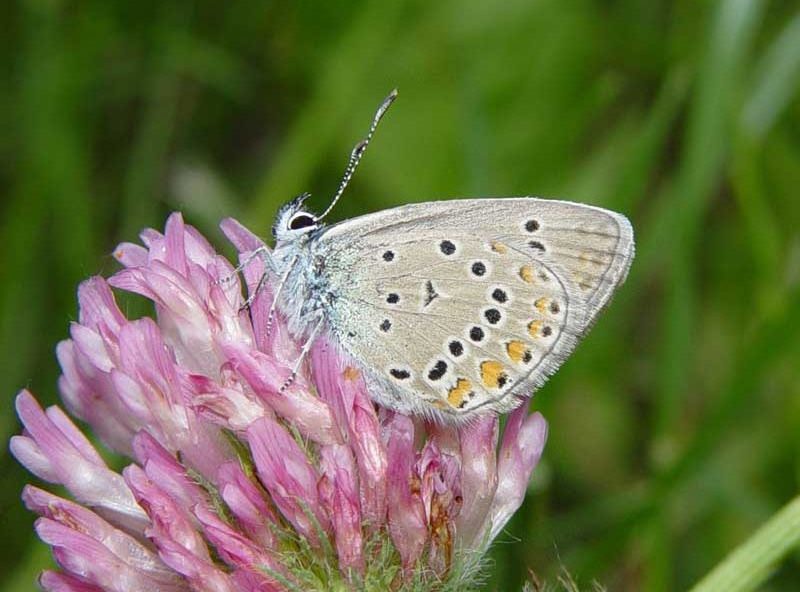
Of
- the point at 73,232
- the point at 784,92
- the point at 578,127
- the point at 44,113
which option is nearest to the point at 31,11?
the point at 44,113

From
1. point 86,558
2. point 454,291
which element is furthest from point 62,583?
point 454,291

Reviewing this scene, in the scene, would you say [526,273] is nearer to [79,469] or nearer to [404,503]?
[404,503]

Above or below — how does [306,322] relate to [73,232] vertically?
above

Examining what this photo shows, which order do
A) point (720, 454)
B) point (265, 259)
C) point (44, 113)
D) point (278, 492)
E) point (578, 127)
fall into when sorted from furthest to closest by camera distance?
1. point (578, 127)
2. point (44, 113)
3. point (720, 454)
4. point (265, 259)
5. point (278, 492)

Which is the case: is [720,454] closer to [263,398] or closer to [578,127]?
[578,127]

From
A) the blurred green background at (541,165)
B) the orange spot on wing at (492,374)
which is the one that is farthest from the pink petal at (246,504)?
the blurred green background at (541,165)

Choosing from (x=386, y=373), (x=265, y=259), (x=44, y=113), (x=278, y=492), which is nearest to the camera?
(x=278, y=492)

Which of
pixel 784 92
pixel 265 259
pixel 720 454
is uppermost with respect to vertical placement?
pixel 784 92
